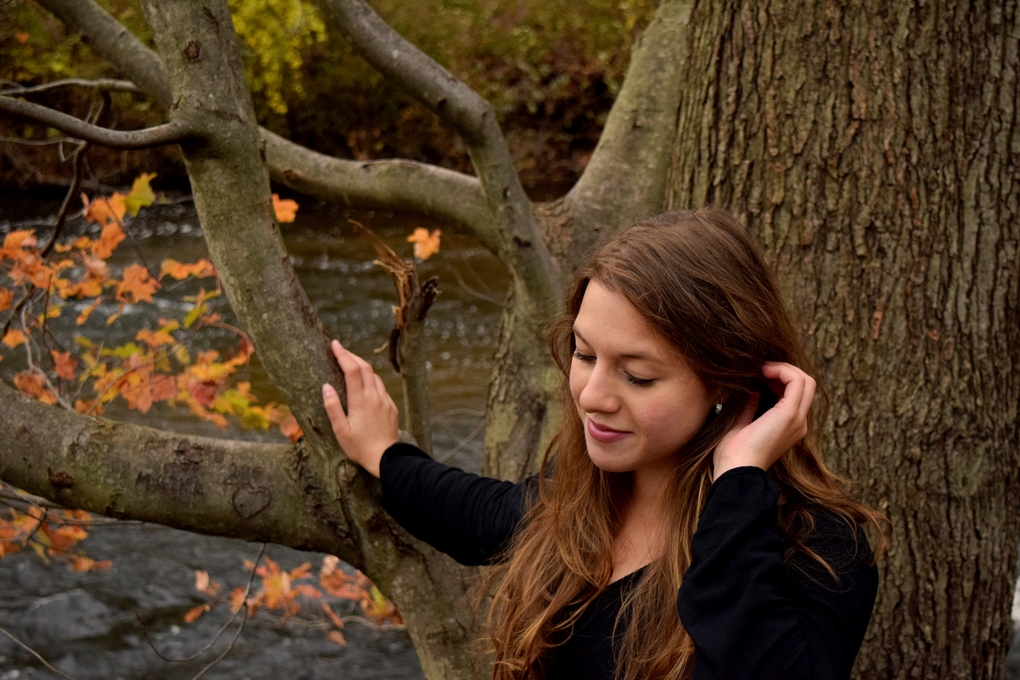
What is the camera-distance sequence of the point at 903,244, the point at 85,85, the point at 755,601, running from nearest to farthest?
the point at 755,601, the point at 903,244, the point at 85,85

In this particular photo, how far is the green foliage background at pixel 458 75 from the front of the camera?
35.1 ft

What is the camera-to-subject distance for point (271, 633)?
15.5ft

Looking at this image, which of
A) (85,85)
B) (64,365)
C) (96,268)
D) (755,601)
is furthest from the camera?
(64,365)

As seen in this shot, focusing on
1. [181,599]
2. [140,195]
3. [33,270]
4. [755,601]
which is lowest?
[181,599]

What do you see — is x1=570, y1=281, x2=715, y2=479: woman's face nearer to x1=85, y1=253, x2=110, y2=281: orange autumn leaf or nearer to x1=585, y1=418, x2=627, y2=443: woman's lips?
x1=585, y1=418, x2=627, y2=443: woman's lips

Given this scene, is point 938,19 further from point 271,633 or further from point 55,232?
point 271,633

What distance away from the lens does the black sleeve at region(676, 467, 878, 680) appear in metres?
1.30

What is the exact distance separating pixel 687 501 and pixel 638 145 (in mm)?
1518

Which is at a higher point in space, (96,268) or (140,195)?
(140,195)

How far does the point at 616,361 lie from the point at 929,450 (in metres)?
1.04

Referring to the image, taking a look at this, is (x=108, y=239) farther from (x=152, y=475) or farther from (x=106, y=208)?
(x=152, y=475)

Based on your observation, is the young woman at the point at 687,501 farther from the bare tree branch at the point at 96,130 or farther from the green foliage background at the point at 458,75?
the green foliage background at the point at 458,75

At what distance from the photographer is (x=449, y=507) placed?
183cm

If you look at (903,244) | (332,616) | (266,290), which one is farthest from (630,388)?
(332,616)
